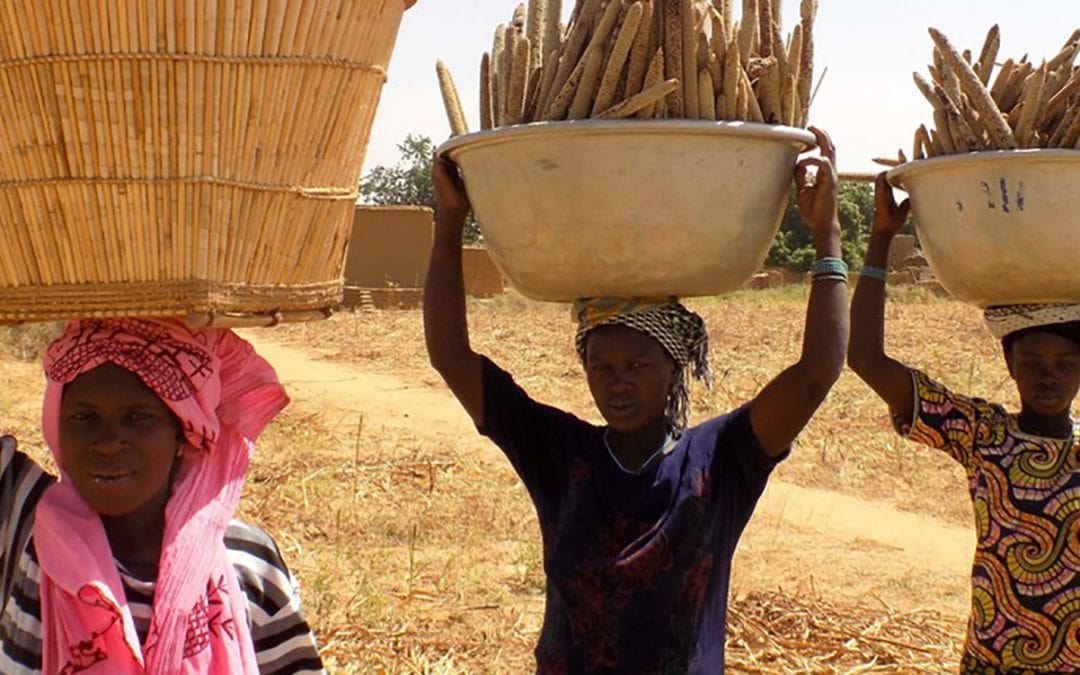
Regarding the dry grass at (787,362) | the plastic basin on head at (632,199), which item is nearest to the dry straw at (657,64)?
the plastic basin on head at (632,199)

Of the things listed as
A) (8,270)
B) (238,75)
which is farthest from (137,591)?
(238,75)

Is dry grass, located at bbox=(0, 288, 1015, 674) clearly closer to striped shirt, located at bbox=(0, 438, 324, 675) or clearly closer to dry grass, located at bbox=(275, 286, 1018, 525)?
dry grass, located at bbox=(275, 286, 1018, 525)

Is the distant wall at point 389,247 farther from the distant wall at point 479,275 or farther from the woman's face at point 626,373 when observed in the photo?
the woman's face at point 626,373

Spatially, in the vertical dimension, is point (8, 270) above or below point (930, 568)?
above

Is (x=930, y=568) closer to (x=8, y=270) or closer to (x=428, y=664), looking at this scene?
(x=428, y=664)

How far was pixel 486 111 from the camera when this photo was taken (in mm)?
2373

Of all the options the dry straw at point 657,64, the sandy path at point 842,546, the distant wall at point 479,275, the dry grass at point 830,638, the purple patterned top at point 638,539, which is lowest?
the sandy path at point 842,546

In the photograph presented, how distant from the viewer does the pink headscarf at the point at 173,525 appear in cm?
198

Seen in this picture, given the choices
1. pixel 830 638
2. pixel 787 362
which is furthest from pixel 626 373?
pixel 787 362

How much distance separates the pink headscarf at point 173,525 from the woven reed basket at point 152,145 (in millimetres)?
189

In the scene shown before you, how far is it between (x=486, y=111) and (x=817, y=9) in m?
0.61

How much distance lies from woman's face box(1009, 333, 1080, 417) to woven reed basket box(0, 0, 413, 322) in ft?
5.51

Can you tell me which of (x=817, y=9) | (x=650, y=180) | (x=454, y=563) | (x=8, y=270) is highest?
(x=817, y=9)

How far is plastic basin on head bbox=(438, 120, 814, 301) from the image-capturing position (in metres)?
2.12
